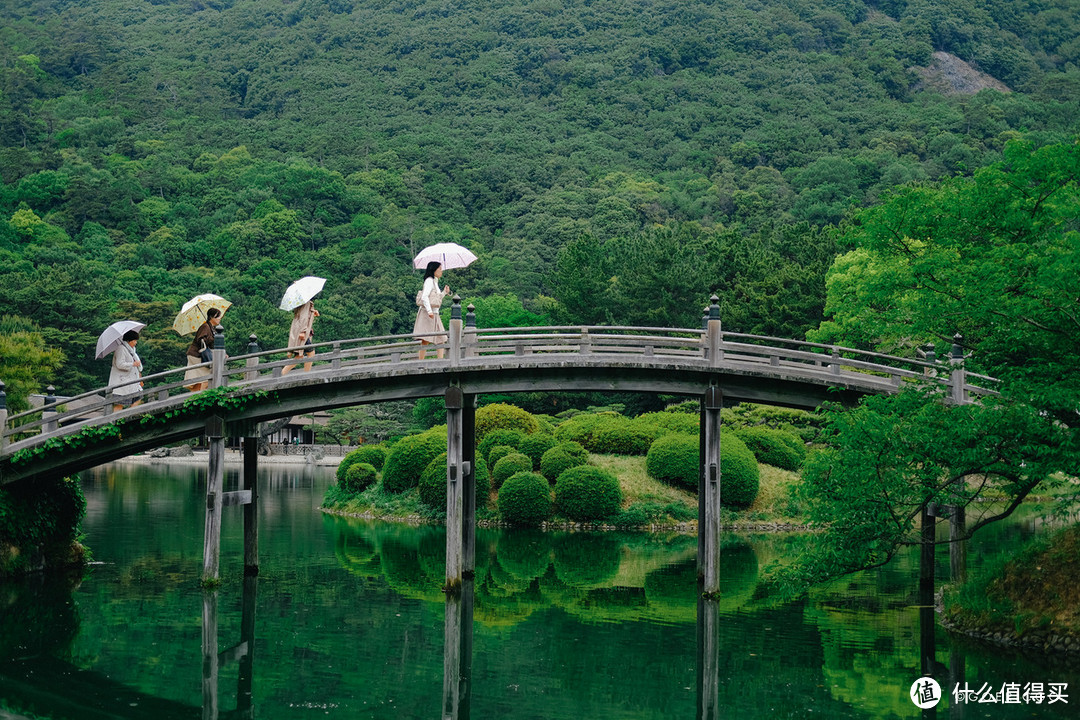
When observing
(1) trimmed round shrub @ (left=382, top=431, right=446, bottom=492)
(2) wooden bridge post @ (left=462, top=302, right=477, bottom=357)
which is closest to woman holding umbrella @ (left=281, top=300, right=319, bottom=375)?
(2) wooden bridge post @ (left=462, top=302, right=477, bottom=357)

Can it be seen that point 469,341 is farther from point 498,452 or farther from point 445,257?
point 498,452

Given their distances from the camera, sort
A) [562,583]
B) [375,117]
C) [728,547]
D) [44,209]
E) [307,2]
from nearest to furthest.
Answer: [562,583]
[728,547]
[44,209]
[375,117]
[307,2]

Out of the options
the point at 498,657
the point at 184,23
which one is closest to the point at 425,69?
the point at 184,23

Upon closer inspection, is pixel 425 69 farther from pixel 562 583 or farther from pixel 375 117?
pixel 562 583

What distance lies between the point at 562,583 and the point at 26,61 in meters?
118

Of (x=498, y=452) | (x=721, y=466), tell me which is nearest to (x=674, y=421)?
(x=721, y=466)

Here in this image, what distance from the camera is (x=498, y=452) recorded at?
36.5 m

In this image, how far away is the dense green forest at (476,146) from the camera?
64812 mm

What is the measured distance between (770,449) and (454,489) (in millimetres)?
17134

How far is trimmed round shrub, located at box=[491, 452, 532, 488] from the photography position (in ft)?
116

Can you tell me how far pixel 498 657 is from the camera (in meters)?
19.1

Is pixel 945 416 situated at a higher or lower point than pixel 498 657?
A: higher

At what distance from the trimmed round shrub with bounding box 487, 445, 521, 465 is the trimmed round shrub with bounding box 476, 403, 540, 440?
2.25m

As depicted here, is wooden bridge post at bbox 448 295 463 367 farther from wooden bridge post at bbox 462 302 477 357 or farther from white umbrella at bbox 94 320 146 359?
white umbrella at bbox 94 320 146 359
